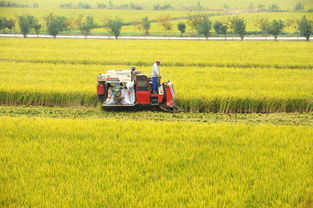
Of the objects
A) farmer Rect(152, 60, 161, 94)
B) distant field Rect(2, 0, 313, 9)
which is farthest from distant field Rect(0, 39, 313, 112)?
distant field Rect(2, 0, 313, 9)

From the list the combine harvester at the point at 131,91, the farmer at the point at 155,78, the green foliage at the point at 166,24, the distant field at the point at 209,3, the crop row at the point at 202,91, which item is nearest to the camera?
the farmer at the point at 155,78

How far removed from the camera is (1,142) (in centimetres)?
854

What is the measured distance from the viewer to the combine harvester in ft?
40.7

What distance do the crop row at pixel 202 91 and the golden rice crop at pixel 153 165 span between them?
345cm

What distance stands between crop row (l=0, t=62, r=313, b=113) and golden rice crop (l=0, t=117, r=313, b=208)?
11.3ft

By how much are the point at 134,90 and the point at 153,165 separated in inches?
224

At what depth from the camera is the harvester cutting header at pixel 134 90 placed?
12414mm

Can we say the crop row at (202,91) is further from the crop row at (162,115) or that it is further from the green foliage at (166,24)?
the green foliage at (166,24)

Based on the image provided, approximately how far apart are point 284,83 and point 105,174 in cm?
1100

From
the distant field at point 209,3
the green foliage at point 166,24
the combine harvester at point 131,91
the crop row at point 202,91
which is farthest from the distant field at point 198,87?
the distant field at point 209,3

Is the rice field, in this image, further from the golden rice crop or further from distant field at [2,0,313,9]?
distant field at [2,0,313,9]

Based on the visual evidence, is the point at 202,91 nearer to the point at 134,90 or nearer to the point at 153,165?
the point at 134,90

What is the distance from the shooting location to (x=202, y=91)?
13797 millimetres

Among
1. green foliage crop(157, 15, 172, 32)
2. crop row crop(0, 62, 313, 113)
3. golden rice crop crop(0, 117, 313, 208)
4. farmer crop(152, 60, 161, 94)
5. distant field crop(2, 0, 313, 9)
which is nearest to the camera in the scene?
golden rice crop crop(0, 117, 313, 208)
